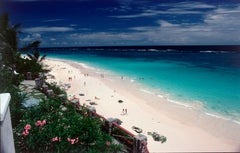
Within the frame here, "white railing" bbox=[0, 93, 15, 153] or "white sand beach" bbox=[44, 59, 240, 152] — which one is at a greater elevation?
"white railing" bbox=[0, 93, 15, 153]

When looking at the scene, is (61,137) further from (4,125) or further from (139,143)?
(4,125)

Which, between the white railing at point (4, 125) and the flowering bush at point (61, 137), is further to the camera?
the flowering bush at point (61, 137)

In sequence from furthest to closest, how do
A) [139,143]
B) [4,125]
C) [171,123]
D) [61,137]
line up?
[171,123] → [139,143] → [61,137] → [4,125]

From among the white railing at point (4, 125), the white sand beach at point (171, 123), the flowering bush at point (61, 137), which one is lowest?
the white sand beach at point (171, 123)

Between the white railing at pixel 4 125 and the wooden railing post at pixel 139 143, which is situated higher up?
the white railing at pixel 4 125

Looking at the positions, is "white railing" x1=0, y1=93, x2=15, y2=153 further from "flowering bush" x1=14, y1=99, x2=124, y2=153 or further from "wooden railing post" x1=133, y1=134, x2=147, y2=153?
"wooden railing post" x1=133, y1=134, x2=147, y2=153

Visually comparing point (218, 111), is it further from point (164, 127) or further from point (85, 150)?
point (85, 150)

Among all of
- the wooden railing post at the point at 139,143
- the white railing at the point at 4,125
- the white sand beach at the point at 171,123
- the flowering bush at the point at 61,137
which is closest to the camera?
the white railing at the point at 4,125

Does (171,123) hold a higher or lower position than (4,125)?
lower

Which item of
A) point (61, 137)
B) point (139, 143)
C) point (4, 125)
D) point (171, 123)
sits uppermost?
point (4, 125)

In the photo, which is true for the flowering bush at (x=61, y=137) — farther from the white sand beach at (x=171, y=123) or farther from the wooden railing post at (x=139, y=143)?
the white sand beach at (x=171, y=123)

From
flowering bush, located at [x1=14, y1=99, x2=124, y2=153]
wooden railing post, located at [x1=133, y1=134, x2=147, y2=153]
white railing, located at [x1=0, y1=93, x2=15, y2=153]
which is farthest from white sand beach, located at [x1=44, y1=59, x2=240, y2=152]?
white railing, located at [x1=0, y1=93, x2=15, y2=153]

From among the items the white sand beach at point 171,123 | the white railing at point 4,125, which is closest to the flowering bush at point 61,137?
A: the white railing at point 4,125

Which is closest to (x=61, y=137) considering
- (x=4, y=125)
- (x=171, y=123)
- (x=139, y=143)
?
(x=139, y=143)
